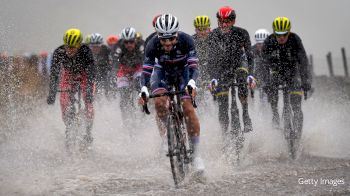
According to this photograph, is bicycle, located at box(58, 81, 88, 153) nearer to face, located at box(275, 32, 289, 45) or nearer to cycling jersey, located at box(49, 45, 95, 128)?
cycling jersey, located at box(49, 45, 95, 128)

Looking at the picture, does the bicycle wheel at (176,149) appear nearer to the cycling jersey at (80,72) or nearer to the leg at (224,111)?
the leg at (224,111)

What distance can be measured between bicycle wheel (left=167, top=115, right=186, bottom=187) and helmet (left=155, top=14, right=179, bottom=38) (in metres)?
1.19

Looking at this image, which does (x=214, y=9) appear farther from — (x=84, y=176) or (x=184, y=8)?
(x=84, y=176)

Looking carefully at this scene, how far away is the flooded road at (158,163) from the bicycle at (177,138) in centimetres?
21

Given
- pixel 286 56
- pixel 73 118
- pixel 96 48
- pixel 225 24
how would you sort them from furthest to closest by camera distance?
pixel 96 48 → pixel 73 118 → pixel 286 56 → pixel 225 24

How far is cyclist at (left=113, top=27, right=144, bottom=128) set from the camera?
1442 cm

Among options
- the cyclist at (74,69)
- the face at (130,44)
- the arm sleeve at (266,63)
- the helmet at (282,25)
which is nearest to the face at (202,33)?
the face at (130,44)

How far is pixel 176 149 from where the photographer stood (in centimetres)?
824

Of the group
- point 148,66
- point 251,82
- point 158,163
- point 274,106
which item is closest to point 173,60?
point 148,66

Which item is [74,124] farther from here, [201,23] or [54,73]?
[201,23]

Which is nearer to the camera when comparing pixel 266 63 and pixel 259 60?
pixel 266 63

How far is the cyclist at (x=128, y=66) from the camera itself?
14424 millimetres

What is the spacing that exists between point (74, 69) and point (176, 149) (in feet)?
15.8

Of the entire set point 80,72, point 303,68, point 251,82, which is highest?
point 80,72
